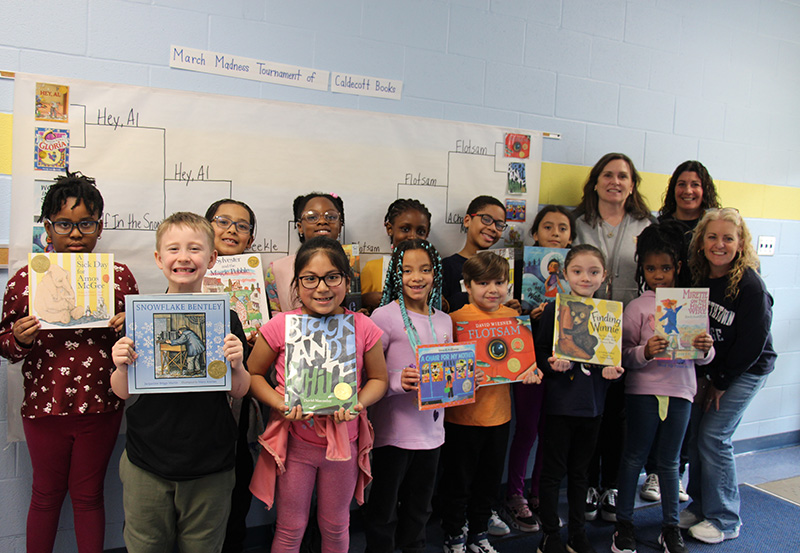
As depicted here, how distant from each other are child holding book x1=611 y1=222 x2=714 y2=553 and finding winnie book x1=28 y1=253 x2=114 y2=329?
2.16m

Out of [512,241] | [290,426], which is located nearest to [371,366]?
[290,426]

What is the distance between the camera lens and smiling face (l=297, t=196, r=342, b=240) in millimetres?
2223

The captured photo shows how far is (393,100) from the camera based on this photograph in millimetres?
2578

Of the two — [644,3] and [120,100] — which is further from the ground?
[644,3]

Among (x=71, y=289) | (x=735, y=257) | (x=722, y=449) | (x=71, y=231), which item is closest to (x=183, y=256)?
(x=71, y=289)

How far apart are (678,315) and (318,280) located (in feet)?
5.20

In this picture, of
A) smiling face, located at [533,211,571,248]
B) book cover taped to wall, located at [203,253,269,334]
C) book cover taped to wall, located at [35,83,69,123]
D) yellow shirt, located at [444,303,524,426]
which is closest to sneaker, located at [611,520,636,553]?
yellow shirt, located at [444,303,524,426]

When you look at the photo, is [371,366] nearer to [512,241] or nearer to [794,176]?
[512,241]

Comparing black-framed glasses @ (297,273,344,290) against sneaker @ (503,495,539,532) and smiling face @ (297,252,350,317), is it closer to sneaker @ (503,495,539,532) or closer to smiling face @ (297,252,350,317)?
smiling face @ (297,252,350,317)

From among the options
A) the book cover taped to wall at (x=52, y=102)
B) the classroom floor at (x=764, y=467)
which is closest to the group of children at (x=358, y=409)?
the book cover taped to wall at (x=52, y=102)

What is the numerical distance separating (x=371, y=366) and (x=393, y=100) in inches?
56.8

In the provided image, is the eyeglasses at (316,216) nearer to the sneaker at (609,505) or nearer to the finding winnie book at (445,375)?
the finding winnie book at (445,375)

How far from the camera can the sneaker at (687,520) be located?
102 inches

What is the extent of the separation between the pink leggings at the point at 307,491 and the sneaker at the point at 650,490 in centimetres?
197
